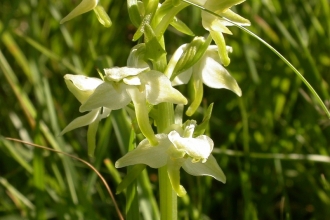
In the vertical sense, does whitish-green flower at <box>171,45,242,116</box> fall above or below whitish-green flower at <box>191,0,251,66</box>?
below

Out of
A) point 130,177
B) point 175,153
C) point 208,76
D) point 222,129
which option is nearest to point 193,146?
point 175,153

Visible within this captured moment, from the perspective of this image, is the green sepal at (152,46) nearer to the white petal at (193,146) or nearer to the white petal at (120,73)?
the white petal at (120,73)

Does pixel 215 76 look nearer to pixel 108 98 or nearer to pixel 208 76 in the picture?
pixel 208 76

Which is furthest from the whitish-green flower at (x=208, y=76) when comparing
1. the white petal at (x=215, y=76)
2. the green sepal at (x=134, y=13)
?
the green sepal at (x=134, y=13)

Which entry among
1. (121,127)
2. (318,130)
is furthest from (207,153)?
(318,130)

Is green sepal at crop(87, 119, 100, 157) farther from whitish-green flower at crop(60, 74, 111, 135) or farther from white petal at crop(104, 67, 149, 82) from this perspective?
white petal at crop(104, 67, 149, 82)

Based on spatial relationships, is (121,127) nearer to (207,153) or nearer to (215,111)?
(207,153)

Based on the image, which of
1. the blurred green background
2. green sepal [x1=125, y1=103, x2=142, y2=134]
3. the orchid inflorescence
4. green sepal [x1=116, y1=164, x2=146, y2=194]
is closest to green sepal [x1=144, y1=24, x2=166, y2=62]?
the orchid inflorescence
